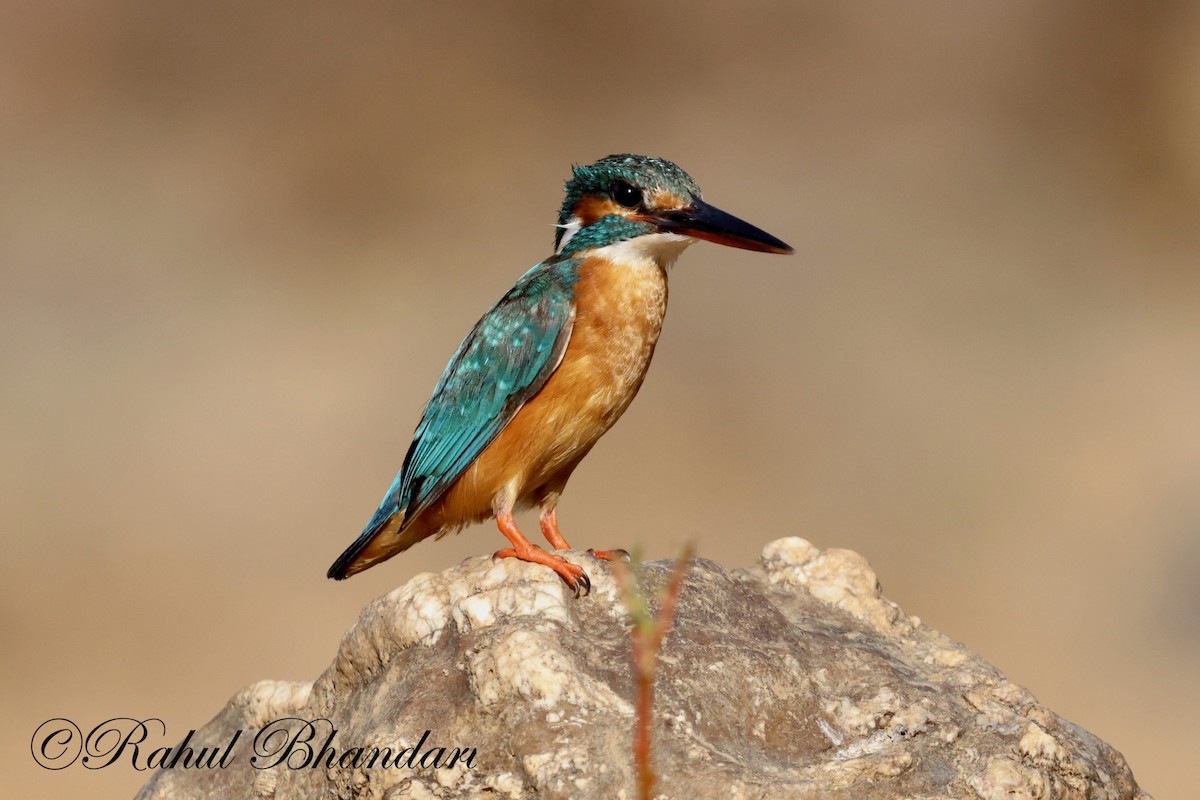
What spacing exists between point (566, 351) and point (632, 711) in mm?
1383

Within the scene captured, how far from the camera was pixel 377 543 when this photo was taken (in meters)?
4.09

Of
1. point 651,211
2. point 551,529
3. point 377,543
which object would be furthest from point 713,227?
point 377,543

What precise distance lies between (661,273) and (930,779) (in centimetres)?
179

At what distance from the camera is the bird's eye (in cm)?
385

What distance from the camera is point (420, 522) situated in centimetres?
405

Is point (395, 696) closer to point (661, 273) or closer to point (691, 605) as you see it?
point (691, 605)

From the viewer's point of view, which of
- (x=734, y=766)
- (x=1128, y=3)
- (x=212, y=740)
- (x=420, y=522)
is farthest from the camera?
(x=1128, y=3)

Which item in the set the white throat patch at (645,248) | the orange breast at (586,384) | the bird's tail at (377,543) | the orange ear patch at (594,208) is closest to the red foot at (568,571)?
the orange breast at (586,384)

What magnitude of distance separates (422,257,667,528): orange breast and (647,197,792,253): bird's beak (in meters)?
0.16

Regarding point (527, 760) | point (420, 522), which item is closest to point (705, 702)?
point (527, 760)

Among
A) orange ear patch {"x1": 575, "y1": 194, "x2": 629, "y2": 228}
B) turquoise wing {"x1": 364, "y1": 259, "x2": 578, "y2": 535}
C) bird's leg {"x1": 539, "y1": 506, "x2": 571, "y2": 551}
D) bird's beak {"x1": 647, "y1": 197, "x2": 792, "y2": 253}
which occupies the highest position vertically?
bird's beak {"x1": 647, "y1": 197, "x2": 792, "y2": 253}

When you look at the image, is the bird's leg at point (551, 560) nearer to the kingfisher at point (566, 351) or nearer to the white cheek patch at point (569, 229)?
the kingfisher at point (566, 351)

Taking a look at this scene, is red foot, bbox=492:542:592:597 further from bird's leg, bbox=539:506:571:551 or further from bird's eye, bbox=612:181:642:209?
bird's eye, bbox=612:181:642:209

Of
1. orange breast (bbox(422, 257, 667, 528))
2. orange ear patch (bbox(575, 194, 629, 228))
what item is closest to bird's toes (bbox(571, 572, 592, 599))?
orange breast (bbox(422, 257, 667, 528))
